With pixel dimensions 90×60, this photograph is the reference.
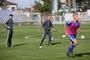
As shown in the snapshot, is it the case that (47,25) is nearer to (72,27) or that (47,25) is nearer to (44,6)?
(72,27)

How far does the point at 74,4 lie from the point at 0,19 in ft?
163

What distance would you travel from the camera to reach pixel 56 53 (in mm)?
19844

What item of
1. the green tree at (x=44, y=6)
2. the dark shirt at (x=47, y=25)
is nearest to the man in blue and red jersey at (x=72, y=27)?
the dark shirt at (x=47, y=25)

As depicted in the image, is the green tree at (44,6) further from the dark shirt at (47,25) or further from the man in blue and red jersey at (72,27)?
the man in blue and red jersey at (72,27)

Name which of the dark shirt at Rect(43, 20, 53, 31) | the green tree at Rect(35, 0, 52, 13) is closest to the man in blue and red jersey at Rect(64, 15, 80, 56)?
the dark shirt at Rect(43, 20, 53, 31)

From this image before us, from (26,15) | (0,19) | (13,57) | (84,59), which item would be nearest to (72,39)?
(84,59)

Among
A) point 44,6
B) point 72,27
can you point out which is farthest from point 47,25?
point 44,6

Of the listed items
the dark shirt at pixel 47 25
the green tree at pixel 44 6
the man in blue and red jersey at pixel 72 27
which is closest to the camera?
the man in blue and red jersey at pixel 72 27

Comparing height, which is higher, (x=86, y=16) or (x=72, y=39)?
(x=72, y=39)

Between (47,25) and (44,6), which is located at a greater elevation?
(47,25)

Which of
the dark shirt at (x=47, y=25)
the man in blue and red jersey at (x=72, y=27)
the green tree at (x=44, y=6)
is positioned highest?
the man in blue and red jersey at (x=72, y=27)

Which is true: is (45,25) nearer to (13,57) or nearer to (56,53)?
(56,53)

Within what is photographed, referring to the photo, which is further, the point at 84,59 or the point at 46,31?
the point at 46,31

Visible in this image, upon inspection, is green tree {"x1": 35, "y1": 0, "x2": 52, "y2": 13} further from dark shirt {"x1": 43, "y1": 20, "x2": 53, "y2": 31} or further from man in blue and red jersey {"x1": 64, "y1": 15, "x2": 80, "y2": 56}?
man in blue and red jersey {"x1": 64, "y1": 15, "x2": 80, "y2": 56}
